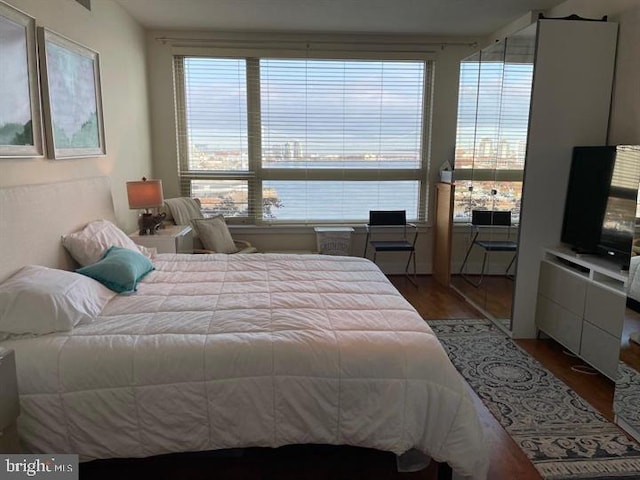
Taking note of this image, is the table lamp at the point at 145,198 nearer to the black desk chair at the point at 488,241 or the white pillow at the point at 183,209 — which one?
the white pillow at the point at 183,209

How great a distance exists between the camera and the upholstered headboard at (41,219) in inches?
88.2

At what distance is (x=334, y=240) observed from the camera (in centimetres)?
505

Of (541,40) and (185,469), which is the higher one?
(541,40)

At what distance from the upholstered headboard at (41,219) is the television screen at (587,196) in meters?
3.41

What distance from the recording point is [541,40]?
10.6 ft

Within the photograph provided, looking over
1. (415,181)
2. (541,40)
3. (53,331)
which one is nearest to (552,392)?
(541,40)

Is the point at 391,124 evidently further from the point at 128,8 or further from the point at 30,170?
the point at 30,170

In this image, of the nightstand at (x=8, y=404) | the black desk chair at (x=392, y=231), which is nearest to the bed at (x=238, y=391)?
the nightstand at (x=8, y=404)

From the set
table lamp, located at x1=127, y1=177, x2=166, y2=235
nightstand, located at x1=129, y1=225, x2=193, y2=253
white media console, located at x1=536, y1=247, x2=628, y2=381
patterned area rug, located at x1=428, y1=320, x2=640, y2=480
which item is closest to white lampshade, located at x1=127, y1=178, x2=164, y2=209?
table lamp, located at x1=127, y1=177, x2=166, y2=235

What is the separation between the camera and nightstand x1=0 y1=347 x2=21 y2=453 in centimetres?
157

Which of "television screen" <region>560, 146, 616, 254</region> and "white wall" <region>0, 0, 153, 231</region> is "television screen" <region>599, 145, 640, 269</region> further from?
"white wall" <region>0, 0, 153, 231</region>

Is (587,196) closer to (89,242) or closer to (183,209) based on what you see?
(89,242)

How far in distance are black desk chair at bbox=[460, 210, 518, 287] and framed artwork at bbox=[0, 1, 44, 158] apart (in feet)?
10.9

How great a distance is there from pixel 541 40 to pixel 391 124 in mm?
2124
